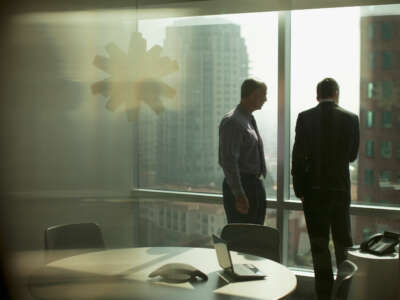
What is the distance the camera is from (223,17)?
4.21 metres

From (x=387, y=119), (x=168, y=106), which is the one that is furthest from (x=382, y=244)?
(x=168, y=106)

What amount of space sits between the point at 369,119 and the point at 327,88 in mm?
751

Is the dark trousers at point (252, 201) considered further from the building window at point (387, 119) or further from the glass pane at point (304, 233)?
the building window at point (387, 119)

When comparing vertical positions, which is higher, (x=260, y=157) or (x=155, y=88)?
(x=155, y=88)

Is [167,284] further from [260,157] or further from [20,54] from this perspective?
[20,54]

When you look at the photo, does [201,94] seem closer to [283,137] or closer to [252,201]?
[283,137]

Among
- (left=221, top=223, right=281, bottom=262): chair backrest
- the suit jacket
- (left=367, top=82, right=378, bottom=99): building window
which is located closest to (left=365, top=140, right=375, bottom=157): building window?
(left=367, top=82, right=378, bottom=99): building window

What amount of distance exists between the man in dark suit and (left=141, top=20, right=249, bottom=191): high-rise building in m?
1.10

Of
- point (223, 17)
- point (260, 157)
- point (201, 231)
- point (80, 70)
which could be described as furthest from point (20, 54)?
point (201, 231)

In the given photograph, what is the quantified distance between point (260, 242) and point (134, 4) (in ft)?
10.3

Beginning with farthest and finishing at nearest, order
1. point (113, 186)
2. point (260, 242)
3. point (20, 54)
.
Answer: point (113, 186), point (20, 54), point (260, 242)

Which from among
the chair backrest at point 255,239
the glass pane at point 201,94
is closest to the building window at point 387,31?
the glass pane at point 201,94

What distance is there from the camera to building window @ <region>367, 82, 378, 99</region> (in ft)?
12.0

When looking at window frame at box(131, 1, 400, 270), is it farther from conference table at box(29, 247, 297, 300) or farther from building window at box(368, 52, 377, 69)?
conference table at box(29, 247, 297, 300)
